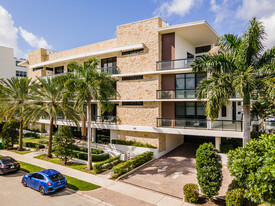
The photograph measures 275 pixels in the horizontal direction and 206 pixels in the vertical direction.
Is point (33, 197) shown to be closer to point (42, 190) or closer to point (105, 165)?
point (42, 190)

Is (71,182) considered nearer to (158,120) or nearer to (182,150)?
(158,120)

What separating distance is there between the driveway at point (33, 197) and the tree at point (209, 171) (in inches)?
266

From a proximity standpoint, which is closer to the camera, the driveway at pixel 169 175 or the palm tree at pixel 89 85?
the driveway at pixel 169 175

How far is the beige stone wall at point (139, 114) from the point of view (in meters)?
21.0

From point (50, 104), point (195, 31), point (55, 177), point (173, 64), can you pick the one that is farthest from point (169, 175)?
point (195, 31)

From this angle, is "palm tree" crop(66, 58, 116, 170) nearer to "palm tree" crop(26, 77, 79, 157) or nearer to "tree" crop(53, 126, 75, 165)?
"tree" crop(53, 126, 75, 165)

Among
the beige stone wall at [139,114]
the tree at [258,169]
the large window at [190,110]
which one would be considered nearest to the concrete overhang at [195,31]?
the large window at [190,110]

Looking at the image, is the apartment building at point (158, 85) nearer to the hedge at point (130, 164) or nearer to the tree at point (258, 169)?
the hedge at point (130, 164)

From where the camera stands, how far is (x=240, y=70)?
11.9 metres

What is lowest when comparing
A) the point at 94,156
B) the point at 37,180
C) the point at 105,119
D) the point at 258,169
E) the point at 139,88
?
the point at 94,156

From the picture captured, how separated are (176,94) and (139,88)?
4425 millimetres

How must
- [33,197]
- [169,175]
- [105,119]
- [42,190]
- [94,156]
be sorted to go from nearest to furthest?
[33,197]
[42,190]
[169,175]
[94,156]
[105,119]

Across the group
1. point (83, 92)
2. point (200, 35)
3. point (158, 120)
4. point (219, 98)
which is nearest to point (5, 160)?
point (83, 92)

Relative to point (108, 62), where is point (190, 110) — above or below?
below
